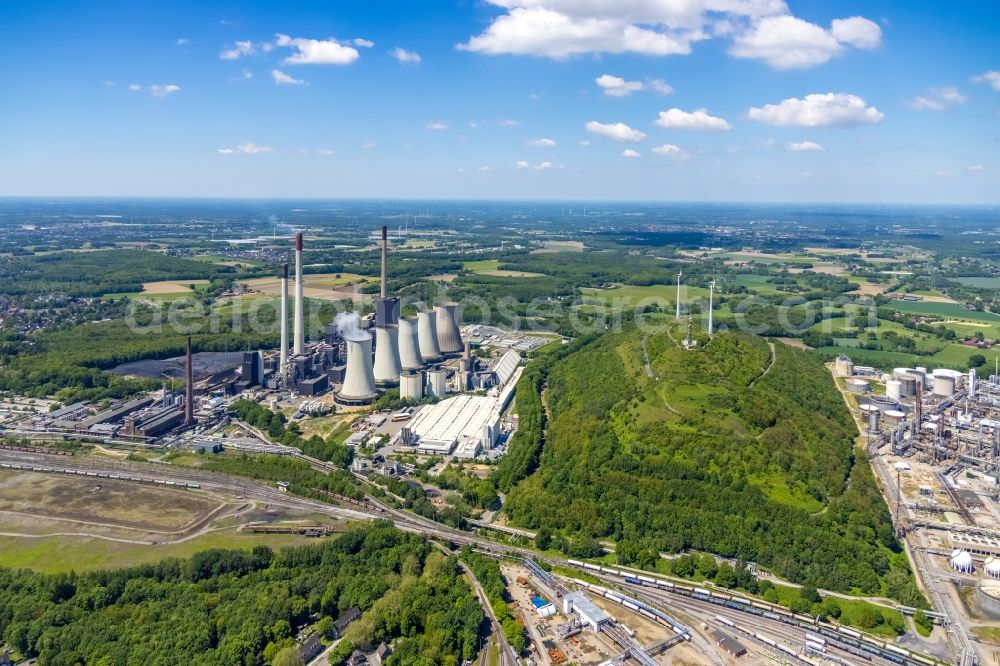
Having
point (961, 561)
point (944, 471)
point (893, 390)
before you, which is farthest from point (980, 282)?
point (961, 561)

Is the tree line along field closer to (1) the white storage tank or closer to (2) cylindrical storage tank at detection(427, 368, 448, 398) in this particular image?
(1) the white storage tank

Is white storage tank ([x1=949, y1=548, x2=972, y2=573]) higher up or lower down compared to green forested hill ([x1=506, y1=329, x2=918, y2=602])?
lower down

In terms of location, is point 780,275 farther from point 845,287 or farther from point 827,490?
point 827,490

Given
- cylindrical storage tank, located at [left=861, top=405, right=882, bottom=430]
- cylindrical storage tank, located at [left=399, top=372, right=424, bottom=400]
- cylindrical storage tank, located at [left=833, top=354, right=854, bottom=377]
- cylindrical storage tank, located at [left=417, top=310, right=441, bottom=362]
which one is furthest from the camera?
cylindrical storage tank, located at [left=417, top=310, right=441, bottom=362]

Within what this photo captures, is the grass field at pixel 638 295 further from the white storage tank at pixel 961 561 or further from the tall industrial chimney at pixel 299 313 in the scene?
the white storage tank at pixel 961 561

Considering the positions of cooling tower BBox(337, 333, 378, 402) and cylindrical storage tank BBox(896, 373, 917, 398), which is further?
cylindrical storage tank BBox(896, 373, 917, 398)

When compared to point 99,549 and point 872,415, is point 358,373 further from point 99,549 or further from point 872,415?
point 872,415

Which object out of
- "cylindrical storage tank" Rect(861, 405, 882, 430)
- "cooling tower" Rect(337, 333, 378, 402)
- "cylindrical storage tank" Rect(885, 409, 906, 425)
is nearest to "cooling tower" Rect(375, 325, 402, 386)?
"cooling tower" Rect(337, 333, 378, 402)

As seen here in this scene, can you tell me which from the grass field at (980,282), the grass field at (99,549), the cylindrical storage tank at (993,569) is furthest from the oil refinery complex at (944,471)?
the grass field at (980,282)
